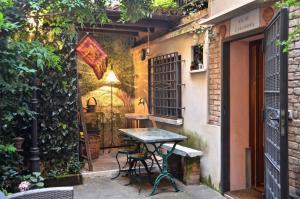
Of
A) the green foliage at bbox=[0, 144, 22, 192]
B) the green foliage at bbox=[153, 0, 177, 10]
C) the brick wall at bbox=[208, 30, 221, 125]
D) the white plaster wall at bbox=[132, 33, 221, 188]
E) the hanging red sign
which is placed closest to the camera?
the green foliage at bbox=[0, 144, 22, 192]

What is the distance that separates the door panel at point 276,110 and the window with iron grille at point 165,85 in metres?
2.68

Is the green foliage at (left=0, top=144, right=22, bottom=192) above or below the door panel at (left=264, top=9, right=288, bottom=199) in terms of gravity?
below

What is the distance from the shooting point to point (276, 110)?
3.16 metres

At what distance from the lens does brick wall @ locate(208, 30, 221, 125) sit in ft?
16.4

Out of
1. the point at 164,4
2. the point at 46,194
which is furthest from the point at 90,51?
the point at 46,194

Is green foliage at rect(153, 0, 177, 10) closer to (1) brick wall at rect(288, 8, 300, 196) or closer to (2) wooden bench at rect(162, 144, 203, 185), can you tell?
(2) wooden bench at rect(162, 144, 203, 185)

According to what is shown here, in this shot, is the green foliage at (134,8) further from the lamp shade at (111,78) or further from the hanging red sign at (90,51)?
the lamp shade at (111,78)

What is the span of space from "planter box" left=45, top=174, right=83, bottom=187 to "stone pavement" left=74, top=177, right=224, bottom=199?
0.12m

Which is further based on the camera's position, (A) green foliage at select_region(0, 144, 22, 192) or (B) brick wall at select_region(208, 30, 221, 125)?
(B) brick wall at select_region(208, 30, 221, 125)

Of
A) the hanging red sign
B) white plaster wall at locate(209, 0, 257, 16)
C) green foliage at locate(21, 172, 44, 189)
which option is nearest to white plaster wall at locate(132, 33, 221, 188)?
white plaster wall at locate(209, 0, 257, 16)

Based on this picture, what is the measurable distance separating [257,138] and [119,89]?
439 cm

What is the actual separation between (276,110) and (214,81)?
6.55 ft

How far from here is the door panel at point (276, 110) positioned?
2762mm

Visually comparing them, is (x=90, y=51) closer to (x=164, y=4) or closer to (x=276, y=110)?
(x=164, y=4)
